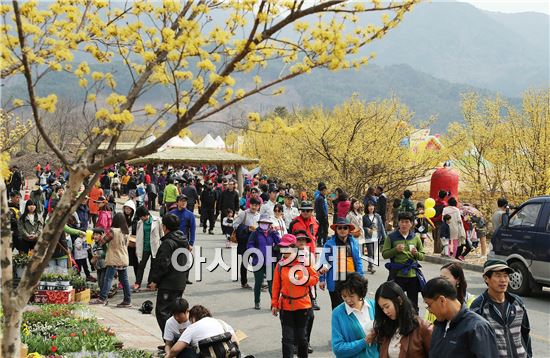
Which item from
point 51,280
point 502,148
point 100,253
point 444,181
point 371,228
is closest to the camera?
point 51,280

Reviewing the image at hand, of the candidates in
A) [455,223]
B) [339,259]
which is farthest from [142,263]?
[455,223]

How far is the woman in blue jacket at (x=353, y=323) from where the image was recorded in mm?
5258

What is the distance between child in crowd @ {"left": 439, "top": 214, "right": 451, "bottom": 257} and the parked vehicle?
334cm

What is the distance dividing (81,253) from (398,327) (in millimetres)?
9631

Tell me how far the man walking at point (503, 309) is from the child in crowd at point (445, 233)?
10.9 metres

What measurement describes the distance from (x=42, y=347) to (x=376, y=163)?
1832 cm

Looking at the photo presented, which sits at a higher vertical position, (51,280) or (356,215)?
(356,215)

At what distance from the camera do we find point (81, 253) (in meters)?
13.3

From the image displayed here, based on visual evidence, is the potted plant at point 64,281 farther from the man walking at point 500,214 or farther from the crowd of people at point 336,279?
the man walking at point 500,214

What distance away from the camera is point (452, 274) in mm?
5758

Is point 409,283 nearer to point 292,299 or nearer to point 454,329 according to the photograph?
point 292,299

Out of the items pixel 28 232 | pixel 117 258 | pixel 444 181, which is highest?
pixel 444 181

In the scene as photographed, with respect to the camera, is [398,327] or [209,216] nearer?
[398,327]

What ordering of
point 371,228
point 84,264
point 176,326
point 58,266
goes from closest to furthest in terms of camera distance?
point 176,326 → point 58,266 → point 84,264 → point 371,228
